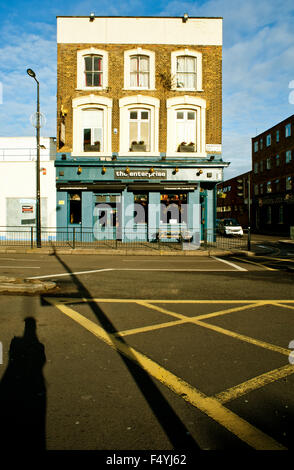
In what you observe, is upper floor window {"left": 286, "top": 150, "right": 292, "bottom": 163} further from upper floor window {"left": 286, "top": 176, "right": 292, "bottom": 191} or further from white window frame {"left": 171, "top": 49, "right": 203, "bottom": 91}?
white window frame {"left": 171, "top": 49, "right": 203, "bottom": 91}

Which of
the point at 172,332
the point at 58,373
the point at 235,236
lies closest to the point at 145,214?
the point at 235,236

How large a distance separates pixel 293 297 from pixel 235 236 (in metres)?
20.8

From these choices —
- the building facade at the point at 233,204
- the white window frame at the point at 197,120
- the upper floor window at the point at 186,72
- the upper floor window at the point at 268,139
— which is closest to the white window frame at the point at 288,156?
the upper floor window at the point at 268,139

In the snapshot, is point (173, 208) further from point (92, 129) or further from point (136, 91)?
point (136, 91)

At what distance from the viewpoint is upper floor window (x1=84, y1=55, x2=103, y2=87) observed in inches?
794

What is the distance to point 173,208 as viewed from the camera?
2055 cm

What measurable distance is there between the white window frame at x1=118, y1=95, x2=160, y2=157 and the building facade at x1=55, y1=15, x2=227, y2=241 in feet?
0.21

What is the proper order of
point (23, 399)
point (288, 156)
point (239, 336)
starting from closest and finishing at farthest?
point (23, 399) < point (239, 336) < point (288, 156)

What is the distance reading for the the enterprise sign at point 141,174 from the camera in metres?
19.9

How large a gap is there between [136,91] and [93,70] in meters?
3.07

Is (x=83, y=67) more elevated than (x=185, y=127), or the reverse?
(x=83, y=67)

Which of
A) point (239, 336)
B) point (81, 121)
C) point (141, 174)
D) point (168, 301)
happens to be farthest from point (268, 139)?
point (239, 336)
